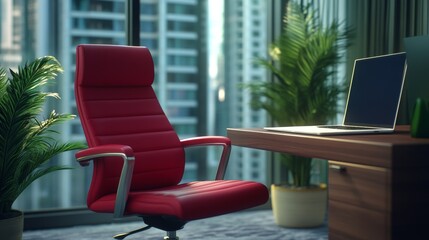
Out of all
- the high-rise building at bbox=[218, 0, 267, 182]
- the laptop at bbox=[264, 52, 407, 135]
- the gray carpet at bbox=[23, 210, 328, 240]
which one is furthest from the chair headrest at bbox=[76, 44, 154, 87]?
the high-rise building at bbox=[218, 0, 267, 182]

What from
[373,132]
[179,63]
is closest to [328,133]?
[373,132]

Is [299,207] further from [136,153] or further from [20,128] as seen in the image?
[20,128]

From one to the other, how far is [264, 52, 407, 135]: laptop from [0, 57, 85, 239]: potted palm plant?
137 cm

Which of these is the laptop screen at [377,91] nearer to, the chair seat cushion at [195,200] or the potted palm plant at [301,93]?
the chair seat cushion at [195,200]

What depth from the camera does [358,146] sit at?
5.68 feet

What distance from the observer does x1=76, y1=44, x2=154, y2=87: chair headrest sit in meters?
2.56

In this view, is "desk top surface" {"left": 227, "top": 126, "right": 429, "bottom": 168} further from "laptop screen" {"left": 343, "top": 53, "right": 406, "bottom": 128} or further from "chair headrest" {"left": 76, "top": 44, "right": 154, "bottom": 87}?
"chair headrest" {"left": 76, "top": 44, "right": 154, "bottom": 87}

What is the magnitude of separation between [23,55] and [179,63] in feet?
7.74

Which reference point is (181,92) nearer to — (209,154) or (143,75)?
(209,154)

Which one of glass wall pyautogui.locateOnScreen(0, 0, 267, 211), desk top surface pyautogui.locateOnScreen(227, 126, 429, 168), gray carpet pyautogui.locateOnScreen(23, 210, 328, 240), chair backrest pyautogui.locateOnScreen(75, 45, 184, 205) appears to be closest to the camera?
desk top surface pyautogui.locateOnScreen(227, 126, 429, 168)

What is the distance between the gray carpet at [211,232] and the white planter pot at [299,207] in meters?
0.06

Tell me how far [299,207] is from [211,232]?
2.07 feet

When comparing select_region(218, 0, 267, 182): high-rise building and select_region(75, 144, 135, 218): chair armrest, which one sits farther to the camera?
select_region(218, 0, 267, 182): high-rise building

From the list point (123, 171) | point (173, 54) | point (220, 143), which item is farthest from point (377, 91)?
point (173, 54)
